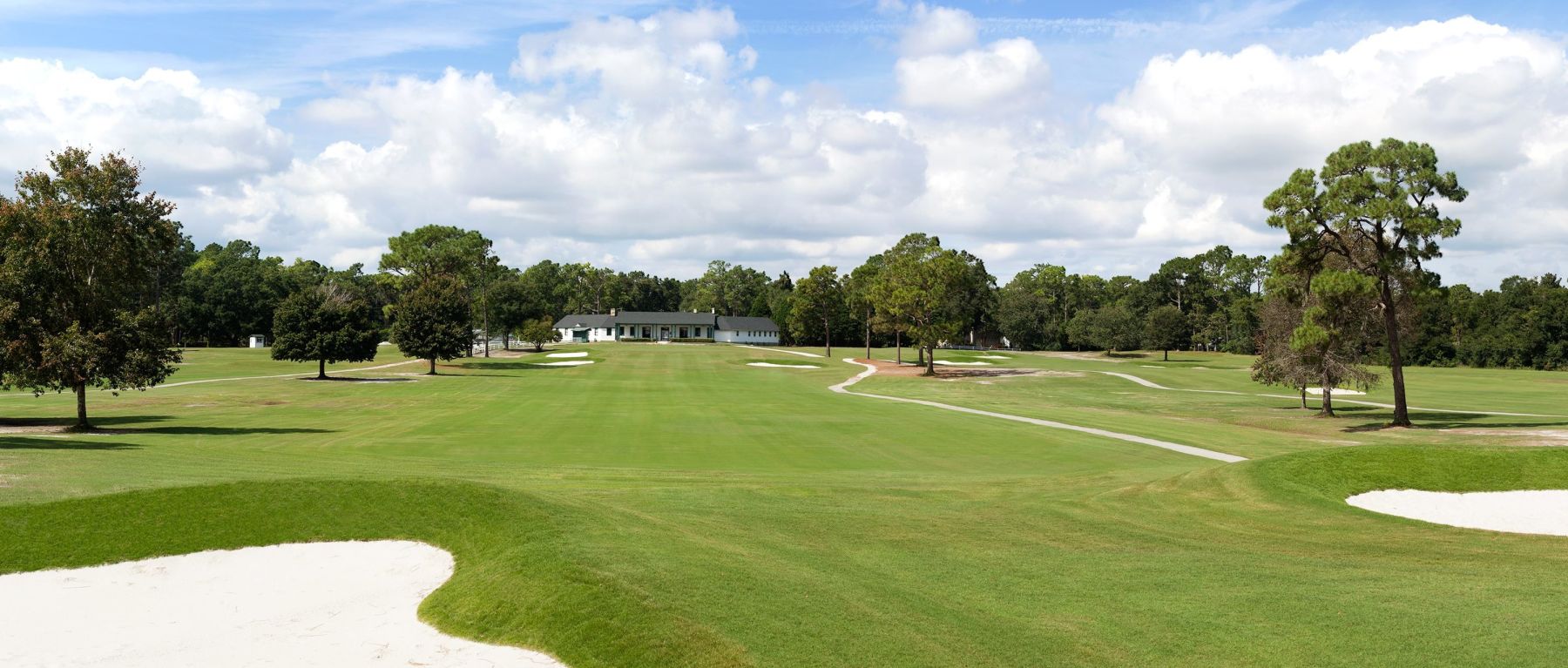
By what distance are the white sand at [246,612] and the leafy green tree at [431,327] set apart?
213ft

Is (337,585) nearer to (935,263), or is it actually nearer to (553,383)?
(553,383)

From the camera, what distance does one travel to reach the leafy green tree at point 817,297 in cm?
10794

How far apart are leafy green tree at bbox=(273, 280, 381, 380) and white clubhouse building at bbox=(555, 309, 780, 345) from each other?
8510 centimetres

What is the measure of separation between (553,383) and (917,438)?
36856 millimetres

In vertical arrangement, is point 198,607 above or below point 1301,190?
below

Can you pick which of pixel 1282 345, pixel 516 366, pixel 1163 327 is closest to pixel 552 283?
pixel 516 366

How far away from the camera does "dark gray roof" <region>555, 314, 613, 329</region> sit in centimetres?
15500

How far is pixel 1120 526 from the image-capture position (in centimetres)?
1540

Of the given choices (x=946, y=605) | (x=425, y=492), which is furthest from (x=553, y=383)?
(x=946, y=605)

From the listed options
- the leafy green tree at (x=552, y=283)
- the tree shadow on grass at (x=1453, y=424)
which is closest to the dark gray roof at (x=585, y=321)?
the leafy green tree at (x=552, y=283)

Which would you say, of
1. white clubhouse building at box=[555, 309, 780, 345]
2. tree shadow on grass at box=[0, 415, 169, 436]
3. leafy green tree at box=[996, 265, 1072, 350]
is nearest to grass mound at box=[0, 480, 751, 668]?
tree shadow on grass at box=[0, 415, 169, 436]

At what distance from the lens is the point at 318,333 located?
65938 millimetres

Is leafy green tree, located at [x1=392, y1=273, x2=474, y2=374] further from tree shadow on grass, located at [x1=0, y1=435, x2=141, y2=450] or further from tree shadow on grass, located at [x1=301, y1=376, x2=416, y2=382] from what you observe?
tree shadow on grass, located at [x1=0, y1=435, x2=141, y2=450]

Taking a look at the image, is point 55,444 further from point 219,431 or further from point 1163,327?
point 1163,327
